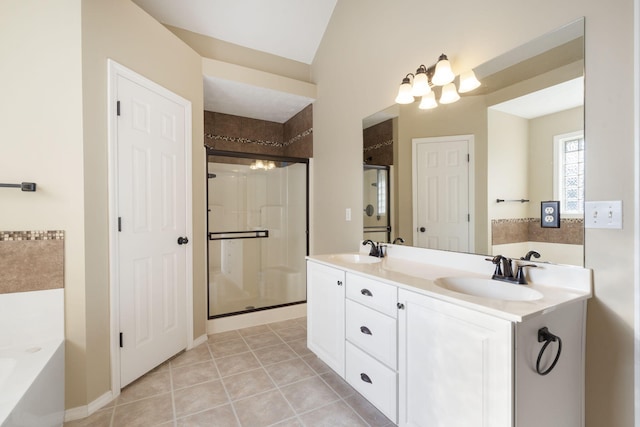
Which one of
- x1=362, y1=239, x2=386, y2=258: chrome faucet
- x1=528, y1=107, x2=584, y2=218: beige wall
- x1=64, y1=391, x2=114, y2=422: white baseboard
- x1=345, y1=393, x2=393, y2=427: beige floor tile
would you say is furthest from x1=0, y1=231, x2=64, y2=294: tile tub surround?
x1=528, y1=107, x2=584, y2=218: beige wall

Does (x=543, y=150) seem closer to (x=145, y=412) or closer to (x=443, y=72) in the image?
(x=443, y=72)

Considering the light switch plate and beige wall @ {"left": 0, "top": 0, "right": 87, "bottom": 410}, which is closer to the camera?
the light switch plate

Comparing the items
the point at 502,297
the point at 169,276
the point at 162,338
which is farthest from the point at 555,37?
the point at 162,338

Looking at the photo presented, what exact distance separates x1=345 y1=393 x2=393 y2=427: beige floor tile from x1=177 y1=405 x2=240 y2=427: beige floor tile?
0.68 m

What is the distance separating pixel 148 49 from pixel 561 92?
8.21 ft

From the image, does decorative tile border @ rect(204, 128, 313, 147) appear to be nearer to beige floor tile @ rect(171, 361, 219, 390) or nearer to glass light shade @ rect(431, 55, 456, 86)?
glass light shade @ rect(431, 55, 456, 86)

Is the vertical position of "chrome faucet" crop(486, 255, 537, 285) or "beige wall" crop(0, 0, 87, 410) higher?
"beige wall" crop(0, 0, 87, 410)

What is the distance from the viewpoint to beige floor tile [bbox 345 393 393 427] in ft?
5.33

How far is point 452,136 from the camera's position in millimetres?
1833

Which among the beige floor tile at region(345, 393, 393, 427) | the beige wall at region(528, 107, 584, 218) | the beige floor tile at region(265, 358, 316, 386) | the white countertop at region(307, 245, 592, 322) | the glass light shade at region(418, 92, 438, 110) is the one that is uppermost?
the glass light shade at region(418, 92, 438, 110)

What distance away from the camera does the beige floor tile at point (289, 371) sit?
6.72 feet

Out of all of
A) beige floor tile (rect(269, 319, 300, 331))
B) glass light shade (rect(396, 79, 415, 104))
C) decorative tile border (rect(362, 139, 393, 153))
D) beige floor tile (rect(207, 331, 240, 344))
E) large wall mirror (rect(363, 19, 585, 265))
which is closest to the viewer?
large wall mirror (rect(363, 19, 585, 265))

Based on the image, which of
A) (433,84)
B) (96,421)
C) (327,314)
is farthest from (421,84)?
(96,421)

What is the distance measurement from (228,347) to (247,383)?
0.63m
